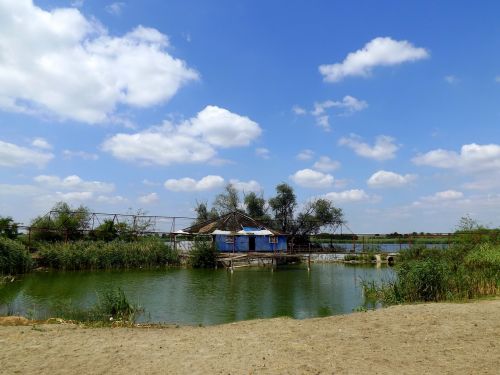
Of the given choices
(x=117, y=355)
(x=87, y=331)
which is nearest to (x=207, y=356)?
(x=117, y=355)

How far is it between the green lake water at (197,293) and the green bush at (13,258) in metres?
1.01

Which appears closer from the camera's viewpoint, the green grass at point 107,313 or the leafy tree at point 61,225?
the green grass at point 107,313

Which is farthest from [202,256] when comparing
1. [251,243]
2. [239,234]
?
[251,243]

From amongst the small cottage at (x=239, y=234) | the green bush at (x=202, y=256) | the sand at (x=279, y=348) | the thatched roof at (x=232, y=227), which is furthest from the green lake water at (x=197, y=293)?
the thatched roof at (x=232, y=227)

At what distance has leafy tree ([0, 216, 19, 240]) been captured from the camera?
32.5 meters

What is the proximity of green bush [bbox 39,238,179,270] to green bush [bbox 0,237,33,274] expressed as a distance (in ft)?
8.83

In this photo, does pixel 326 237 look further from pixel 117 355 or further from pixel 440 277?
pixel 117 355

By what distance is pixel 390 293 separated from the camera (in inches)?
637

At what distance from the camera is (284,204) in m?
63.4

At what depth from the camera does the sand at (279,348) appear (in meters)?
6.72

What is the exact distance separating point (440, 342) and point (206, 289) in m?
17.0

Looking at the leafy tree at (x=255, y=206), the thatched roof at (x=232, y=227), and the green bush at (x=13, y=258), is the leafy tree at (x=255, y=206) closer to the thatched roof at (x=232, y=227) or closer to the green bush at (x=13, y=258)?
the thatched roof at (x=232, y=227)

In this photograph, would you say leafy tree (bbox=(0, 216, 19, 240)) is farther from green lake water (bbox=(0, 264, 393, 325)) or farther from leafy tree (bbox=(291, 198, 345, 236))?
leafy tree (bbox=(291, 198, 345, 236))

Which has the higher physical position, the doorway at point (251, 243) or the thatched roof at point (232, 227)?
the thatched roof at point (232, 227)
